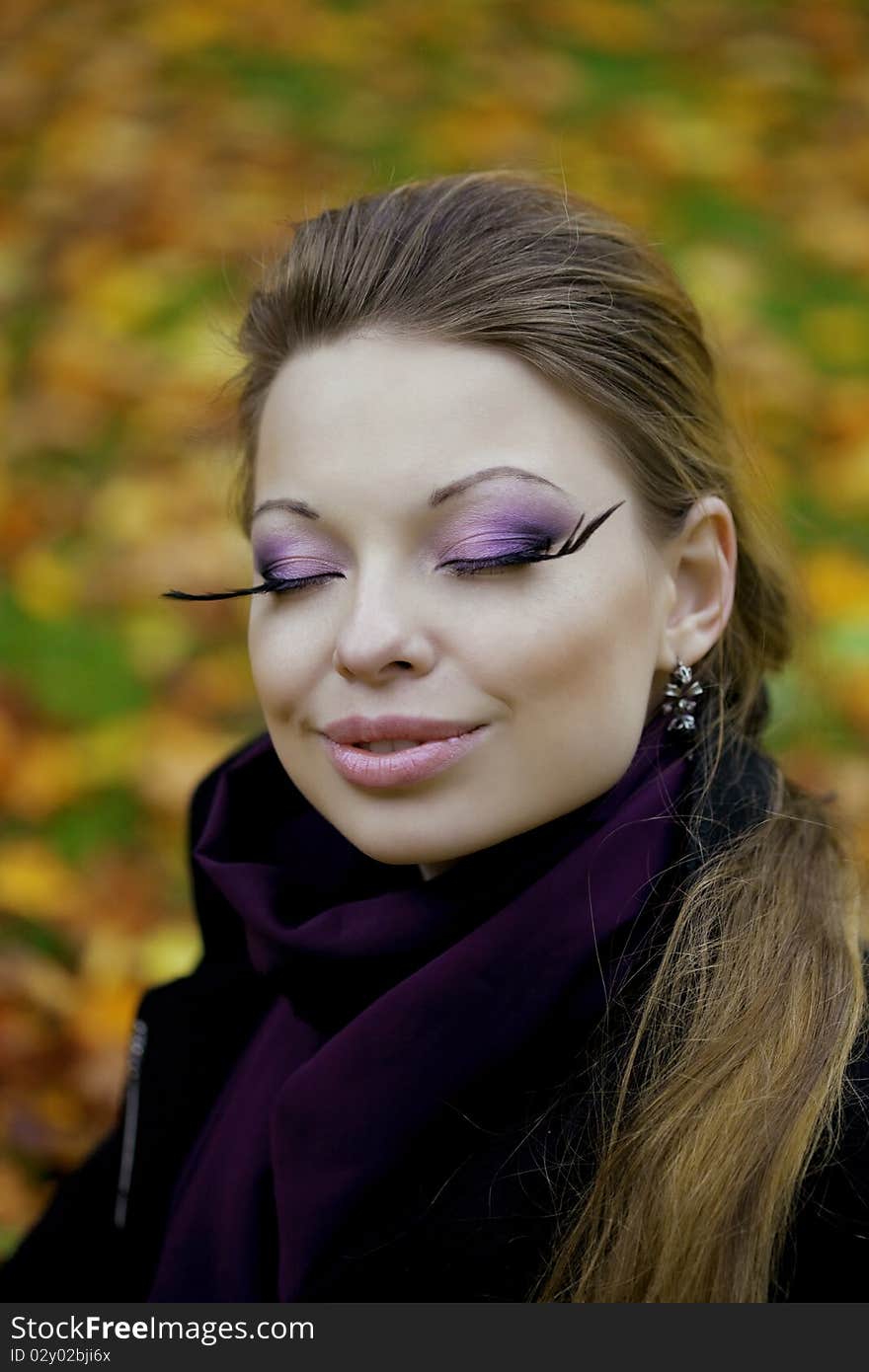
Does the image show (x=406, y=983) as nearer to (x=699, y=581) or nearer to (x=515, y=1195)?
(x=515, y=1195)

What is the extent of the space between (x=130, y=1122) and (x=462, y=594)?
107 centimetres

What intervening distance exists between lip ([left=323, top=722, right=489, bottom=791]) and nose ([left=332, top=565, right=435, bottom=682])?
0.08 metres

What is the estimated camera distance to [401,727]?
1.53 m

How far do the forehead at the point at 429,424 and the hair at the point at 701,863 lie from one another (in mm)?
28

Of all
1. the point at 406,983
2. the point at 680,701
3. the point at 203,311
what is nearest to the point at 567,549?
the point at 680,701

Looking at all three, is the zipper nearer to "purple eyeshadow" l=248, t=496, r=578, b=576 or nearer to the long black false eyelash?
the long black false eyelash

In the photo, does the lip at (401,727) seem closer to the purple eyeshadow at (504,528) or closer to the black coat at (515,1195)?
the purple eyeshadow at (504,528)

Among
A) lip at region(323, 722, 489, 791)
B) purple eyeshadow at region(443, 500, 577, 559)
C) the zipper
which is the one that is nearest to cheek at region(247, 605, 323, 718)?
lip at region(323, 722, 489, 791)

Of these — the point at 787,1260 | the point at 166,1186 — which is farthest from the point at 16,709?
the point at 787,1260

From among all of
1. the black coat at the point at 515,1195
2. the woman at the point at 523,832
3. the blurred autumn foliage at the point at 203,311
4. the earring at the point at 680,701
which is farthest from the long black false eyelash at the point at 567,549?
the blurred autumn foliage at the point at 203,311

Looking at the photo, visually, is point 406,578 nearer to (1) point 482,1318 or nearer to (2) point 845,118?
(1) point 482,1318

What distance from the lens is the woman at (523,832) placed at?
1482mm

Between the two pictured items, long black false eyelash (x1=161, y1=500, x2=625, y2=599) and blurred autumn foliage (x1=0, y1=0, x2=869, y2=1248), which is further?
blurred autumn foliage (x1=0, y1=0, x2=869, y2=1248)

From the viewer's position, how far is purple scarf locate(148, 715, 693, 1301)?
1.55m
